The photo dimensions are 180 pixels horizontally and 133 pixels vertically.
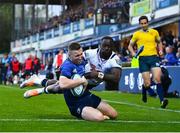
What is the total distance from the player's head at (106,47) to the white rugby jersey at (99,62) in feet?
0.26

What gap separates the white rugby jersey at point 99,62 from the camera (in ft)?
33.0

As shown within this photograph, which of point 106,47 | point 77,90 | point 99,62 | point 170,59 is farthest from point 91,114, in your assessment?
point 170,59

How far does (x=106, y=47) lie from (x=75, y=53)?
60cm

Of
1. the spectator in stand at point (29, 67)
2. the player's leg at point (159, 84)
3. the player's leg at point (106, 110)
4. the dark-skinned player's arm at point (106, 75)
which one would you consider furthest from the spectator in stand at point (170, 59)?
the spectator in stand at point (29, 67)

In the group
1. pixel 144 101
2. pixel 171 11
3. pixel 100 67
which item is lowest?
pixel 144 101

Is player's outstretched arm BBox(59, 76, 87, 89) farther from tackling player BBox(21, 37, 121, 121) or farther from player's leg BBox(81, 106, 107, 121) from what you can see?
player's leg BBox(81, 106, 107, 121)

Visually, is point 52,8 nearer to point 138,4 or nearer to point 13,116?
point 138,4

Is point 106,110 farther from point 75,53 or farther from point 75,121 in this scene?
point 75,53

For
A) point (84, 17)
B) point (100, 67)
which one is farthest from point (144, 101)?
point (84, 17)

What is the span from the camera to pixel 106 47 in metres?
9.95

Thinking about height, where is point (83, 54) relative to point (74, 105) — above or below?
above

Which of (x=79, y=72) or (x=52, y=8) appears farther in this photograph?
(x=52, y=8)

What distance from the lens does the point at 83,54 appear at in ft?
32.8

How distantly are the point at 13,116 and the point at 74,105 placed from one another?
4.05ft
